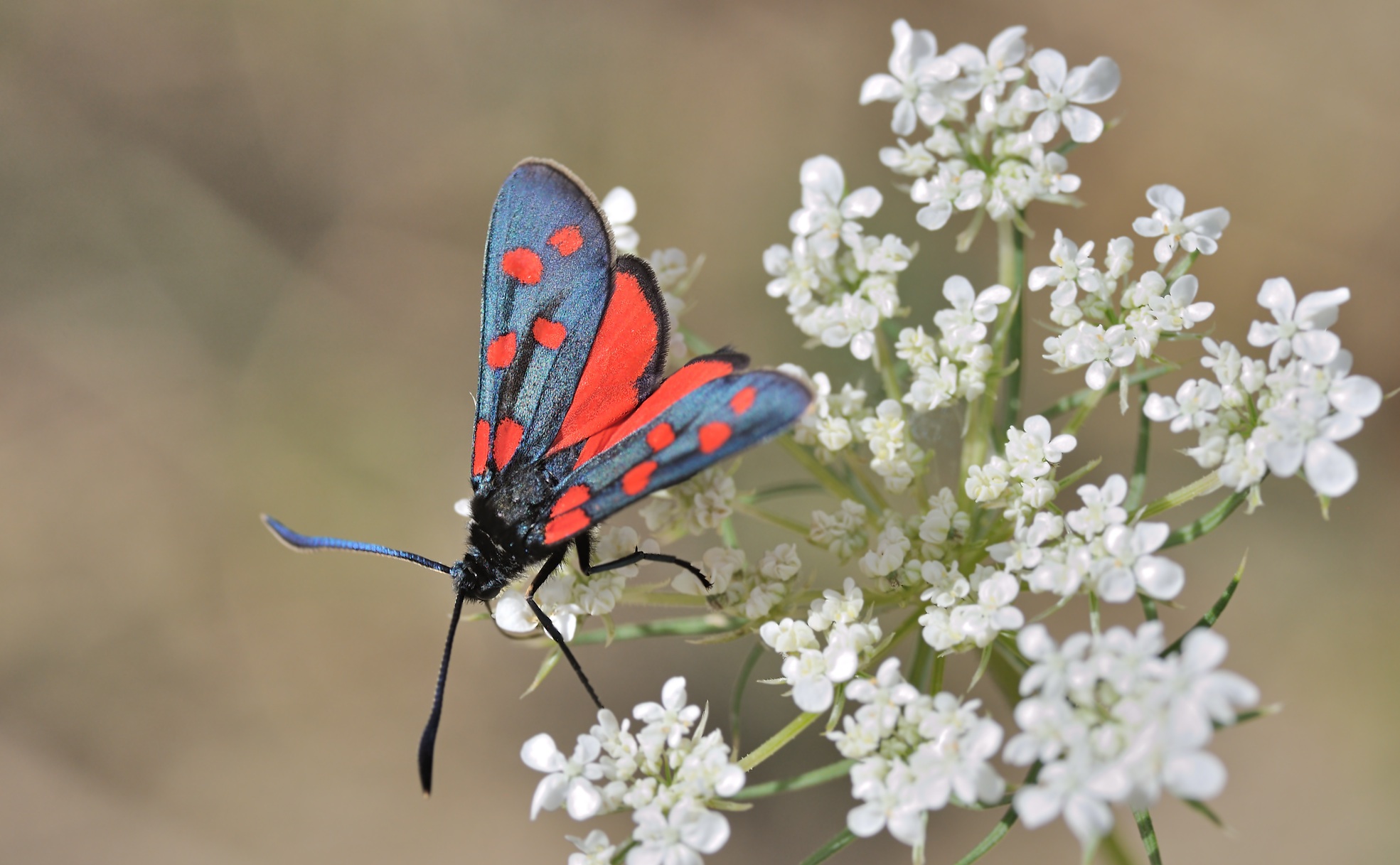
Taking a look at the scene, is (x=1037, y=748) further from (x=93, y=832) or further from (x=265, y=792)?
(x=93, y=832)

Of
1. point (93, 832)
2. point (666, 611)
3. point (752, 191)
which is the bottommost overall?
point (93, 832)

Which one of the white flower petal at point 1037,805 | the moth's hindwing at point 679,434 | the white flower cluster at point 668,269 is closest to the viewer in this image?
the white flower petal at point 1037,805

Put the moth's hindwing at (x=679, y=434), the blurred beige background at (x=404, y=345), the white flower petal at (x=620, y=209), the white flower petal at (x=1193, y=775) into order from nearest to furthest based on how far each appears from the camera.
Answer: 1. the white flower petal at (x=1193, y=775)
2. the moth's hindwing at (x=679, y=434)
3. the white flower petal at (x=620, y=209)
4. the blurred beige background at (x=404, y=345)

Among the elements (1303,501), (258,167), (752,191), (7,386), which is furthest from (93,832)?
(1303,501)

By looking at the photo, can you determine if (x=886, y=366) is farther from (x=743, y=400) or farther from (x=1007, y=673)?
(x=1007, y=673)

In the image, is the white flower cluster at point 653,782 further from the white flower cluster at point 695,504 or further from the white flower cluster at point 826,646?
the white flower cluster at point 695,504

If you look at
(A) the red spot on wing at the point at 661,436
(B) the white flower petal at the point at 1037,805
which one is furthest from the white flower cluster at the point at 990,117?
(B) the white flower petal at the point at 1037,805
